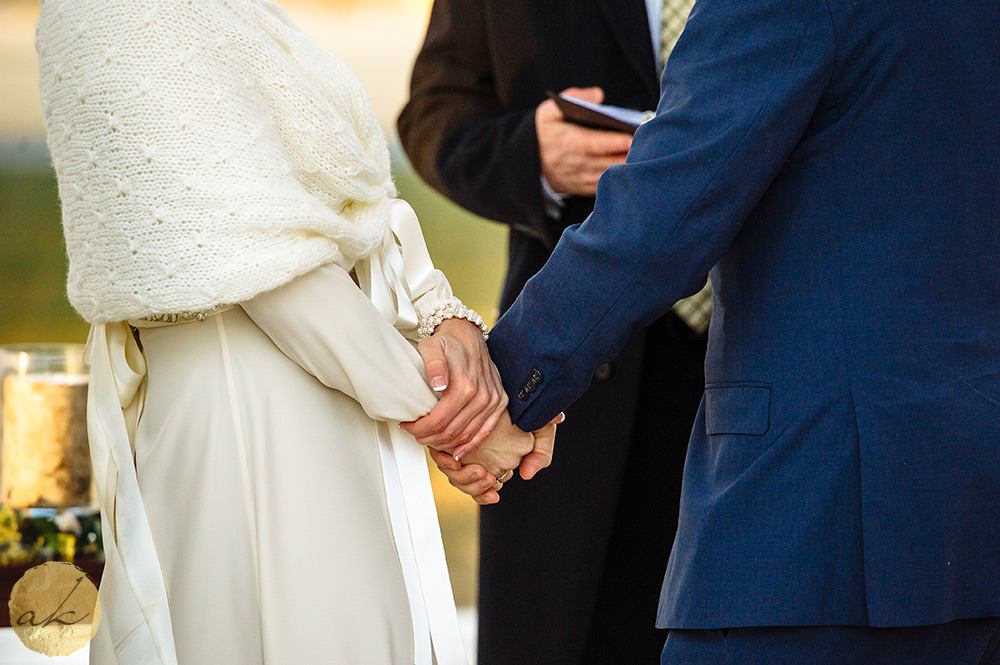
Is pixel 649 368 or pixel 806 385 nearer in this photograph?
pixel 806 385

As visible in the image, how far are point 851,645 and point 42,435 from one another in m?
1.48

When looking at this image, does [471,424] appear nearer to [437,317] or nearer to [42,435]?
[437,317]

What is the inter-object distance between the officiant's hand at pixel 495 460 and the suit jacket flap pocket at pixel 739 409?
347mm

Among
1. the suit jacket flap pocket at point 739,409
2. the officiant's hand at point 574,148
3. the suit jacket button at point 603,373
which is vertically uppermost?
the officiant's hand at point 574,148

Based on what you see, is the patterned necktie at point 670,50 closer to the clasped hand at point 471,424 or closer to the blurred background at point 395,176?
Result: the clasped hand at point 471,424

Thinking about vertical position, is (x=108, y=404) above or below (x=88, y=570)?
above

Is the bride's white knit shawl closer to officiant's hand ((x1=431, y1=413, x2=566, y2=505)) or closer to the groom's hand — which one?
the groom's hand

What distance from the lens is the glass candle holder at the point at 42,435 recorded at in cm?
204

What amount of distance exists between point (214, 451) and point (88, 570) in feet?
3.12

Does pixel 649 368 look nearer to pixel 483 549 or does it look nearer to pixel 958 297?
pixel 483 549

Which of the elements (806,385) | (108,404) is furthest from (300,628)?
(806,385)

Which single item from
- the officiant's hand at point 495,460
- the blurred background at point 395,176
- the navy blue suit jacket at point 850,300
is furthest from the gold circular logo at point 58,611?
the blurred background at point 395,176

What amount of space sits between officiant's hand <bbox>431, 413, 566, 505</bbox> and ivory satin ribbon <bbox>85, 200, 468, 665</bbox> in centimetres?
20

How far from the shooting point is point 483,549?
2236 millimetres
